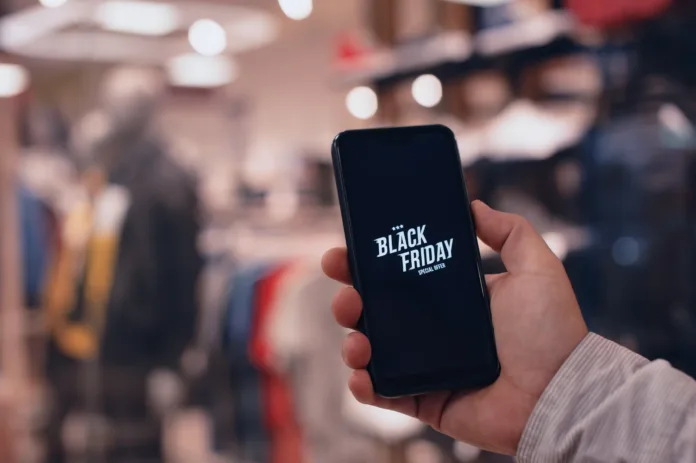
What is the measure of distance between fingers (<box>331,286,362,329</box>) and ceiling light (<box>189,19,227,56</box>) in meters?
1.88

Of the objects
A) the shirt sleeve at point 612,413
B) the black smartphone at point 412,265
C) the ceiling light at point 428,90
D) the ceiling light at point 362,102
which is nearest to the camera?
the shirt sleeve at point 612,413

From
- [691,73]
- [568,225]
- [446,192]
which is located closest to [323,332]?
[568,225]

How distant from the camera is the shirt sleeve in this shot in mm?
587

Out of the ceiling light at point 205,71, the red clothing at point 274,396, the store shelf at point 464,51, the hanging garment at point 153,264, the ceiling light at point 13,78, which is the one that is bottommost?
the red clothing at point 274,396

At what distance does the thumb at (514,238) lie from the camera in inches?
28.9

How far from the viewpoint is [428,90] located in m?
2.06

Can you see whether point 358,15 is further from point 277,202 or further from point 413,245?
point 413,245

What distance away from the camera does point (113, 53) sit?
7.77 feet

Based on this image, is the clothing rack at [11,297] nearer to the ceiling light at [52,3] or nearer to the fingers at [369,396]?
the ceiling light at [52,3]

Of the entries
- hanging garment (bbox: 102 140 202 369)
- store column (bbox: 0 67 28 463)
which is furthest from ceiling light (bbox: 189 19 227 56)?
store column (bbox: 0 67 28 463)

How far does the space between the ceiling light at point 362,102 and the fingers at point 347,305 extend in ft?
5.12

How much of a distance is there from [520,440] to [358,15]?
1861 millimetres

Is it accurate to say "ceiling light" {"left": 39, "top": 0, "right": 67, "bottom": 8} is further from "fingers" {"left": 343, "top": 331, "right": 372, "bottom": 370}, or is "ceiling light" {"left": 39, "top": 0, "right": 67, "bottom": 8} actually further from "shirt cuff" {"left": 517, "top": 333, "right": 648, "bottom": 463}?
"shirt cuff" {"left": 517, "top": 333, "right": 648, "bottom": 463}

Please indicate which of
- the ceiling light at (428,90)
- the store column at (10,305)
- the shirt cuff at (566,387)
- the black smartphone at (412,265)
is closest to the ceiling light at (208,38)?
the store column at (10,305)
